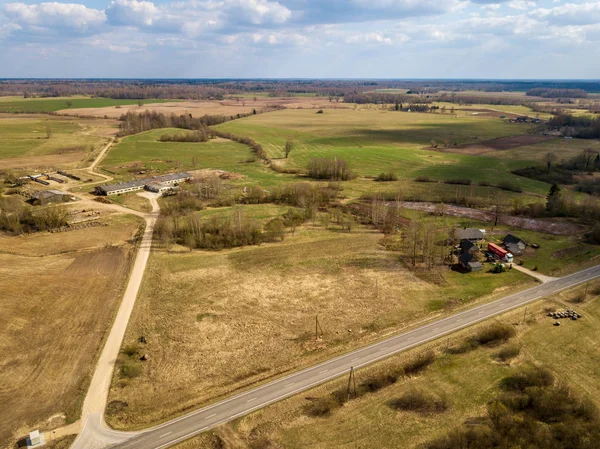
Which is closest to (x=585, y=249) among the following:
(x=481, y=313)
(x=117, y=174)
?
(x=481, y=313)

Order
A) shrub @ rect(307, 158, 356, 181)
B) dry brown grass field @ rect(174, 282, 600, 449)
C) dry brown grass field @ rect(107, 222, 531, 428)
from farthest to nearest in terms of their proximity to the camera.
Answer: shrub @ rect(307, 158, 356, 181) < dry brown grass field @ rect(107, 222, 531, 428) < dry brown grass field @ rect(174, 282, 600, 449)

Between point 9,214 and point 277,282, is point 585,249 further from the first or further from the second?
point 9,214

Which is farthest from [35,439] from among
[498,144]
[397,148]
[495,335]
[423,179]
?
[498,144]

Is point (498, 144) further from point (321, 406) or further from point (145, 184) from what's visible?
point (321, 406)

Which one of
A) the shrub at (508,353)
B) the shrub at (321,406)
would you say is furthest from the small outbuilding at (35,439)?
the shrub at (508,353)

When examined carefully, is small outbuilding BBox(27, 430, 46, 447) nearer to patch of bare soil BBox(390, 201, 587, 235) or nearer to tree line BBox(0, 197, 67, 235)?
tree line BBox(0, 197, 67, 235)

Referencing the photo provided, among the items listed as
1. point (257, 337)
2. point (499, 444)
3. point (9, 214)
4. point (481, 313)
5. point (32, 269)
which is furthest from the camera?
point (9, 214)

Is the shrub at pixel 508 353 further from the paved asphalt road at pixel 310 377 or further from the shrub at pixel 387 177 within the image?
the shrub at pixel 387 177

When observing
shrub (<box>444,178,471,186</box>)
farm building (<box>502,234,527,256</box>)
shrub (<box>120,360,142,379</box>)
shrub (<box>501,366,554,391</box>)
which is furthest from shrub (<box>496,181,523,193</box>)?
shrub (<box>120,360,142,379</box>)
